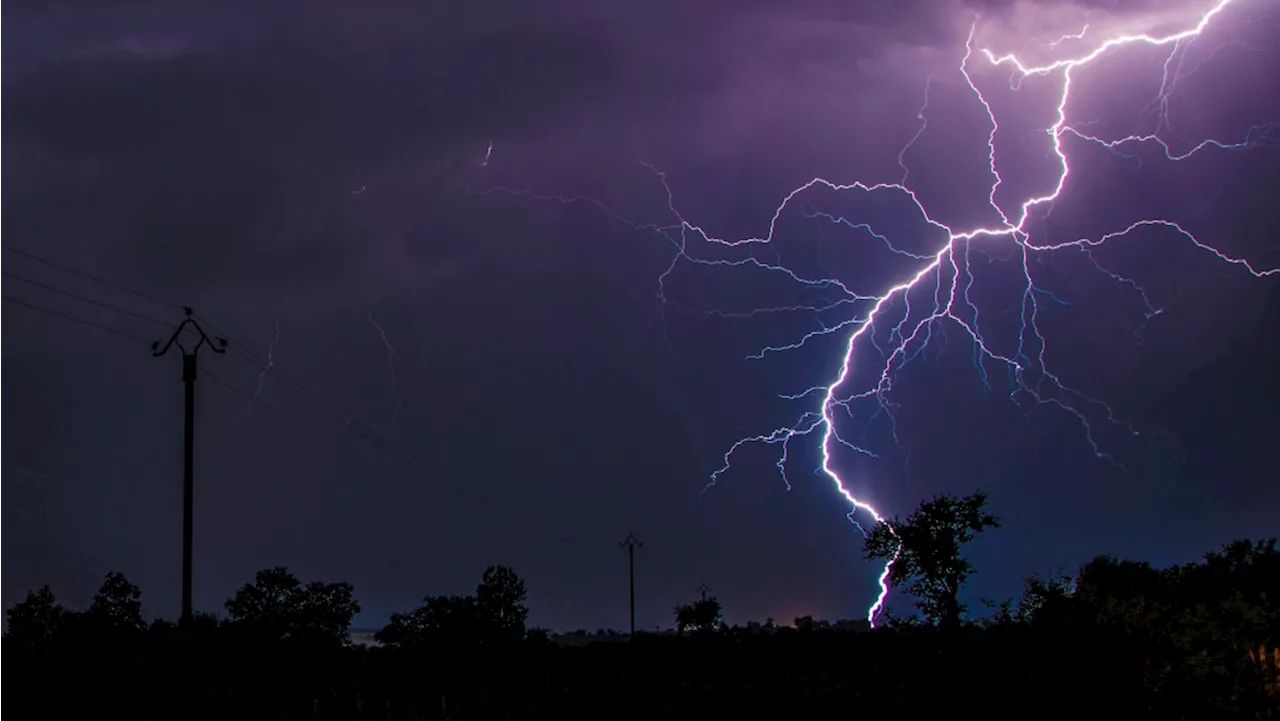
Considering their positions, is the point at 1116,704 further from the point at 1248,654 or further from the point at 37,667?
the point at 37,667

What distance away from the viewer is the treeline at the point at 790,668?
15.7m

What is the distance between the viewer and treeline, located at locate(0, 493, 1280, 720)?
15703 mm

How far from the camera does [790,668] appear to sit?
4859 centimetres

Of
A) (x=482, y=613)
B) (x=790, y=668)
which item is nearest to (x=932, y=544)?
(x=790, y=668)

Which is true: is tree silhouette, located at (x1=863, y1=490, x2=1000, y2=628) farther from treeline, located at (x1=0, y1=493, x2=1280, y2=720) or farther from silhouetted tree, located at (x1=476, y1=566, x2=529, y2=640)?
silhouetted tree, located at (x1=476, y1=566, x2=529, y2=640)

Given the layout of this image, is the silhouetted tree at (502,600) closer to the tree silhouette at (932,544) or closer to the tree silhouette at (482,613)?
the tree silhouette at (482,613)

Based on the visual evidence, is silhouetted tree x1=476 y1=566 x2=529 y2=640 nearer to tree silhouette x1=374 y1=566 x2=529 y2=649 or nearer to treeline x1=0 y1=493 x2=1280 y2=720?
tree silhouette x1=374 y1=566 x2=529 y2=649

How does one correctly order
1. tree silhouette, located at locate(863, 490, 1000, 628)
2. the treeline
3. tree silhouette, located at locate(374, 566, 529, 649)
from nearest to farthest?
the treeline → tree silhouette, located at locate(863, 490, 1000, 628) → tree silhouette, located at locate(374, 566, 529, 649)

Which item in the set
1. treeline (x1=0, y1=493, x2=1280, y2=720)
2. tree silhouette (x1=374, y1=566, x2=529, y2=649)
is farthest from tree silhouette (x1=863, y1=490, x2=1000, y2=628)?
tree silhouette (x1=374, y1=566, x2=529, y2=649)

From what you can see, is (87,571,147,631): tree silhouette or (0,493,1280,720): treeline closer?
(0,493,1280,720): treeline

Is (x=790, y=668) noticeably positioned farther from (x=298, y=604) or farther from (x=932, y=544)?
(x=298, y=604)

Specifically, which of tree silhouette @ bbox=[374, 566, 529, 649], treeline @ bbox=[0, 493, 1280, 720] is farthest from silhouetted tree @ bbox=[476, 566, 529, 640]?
treeline @ bbox=[0, 493, 1280, 720]

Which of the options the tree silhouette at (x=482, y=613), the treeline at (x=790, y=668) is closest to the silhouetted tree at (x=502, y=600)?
the tree silhouette at (x=482, y=613)

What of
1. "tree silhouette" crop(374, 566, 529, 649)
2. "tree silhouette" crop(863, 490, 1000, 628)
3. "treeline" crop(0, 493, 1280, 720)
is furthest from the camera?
"tree silhouette" crop(374, 566, 529, 649)
